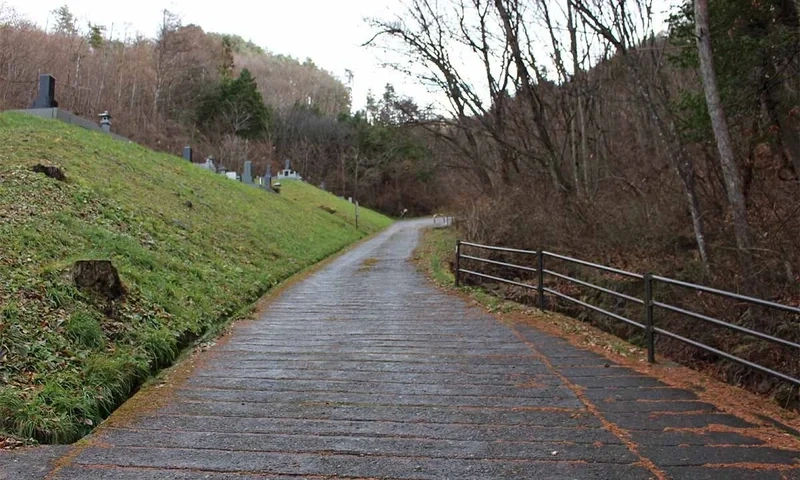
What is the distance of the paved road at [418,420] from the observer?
3.87 m

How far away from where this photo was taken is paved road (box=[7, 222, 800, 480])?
387 cm

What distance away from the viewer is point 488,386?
18.7 feet

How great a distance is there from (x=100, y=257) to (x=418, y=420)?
19.7 feet

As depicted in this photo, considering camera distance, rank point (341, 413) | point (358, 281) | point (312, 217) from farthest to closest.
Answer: point (312, 217)
point (358, 281)
point (341, 413)

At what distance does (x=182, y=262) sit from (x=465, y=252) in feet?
22.0

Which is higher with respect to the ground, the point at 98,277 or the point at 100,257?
the point at 100,257

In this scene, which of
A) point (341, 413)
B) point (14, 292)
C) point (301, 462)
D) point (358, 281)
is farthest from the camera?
point (358, 281)

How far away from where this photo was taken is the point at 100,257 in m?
8.61

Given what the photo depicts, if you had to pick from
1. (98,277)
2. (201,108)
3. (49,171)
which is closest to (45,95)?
(49,171)

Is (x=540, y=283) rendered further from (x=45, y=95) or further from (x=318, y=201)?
(x=318, y=201)

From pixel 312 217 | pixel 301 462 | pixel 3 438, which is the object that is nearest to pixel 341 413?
pixel 301 462

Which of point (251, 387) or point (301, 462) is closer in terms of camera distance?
point (301, 462)

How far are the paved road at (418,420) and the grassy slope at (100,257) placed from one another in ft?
2.03

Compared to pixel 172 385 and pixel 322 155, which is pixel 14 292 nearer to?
pixel 172 385
